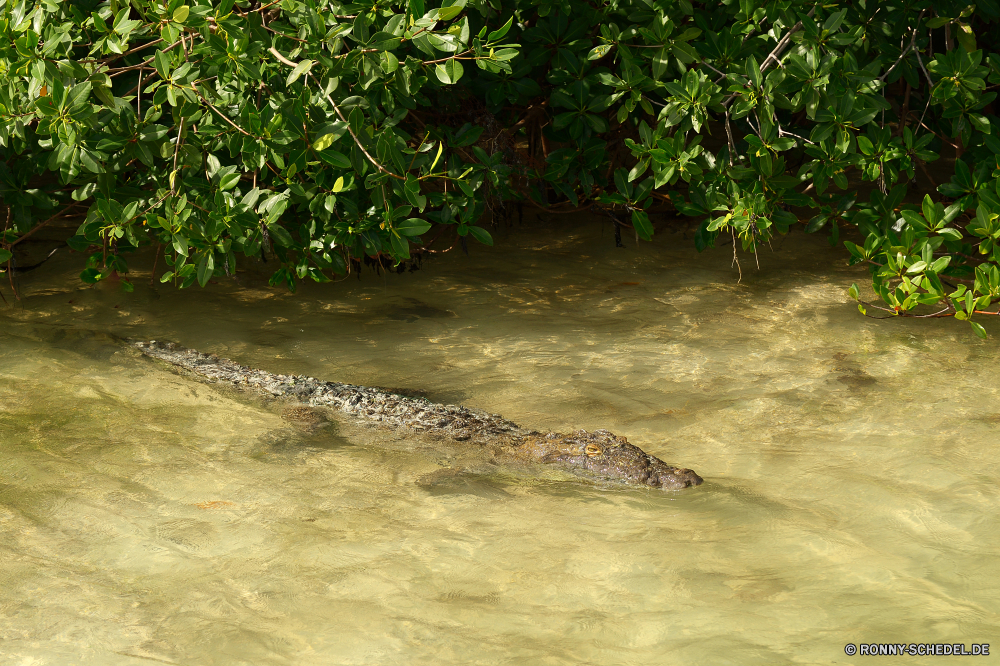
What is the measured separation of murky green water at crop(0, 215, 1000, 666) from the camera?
7.74 feet

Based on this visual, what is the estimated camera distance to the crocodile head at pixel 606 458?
333cm

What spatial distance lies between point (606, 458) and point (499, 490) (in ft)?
1.48

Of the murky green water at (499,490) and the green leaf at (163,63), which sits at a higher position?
the green leaf at (163,63)

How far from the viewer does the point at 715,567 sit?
269cm

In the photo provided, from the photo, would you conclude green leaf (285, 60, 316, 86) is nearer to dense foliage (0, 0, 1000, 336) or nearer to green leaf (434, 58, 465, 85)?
dense foliage (0, 0, 1000, 336)

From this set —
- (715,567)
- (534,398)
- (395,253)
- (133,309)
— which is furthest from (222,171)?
(715,567)

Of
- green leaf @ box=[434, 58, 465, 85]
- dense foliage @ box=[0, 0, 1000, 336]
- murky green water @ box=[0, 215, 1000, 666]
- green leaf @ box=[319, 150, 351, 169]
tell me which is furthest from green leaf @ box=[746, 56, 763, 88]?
green leaf @ box=[319, 150, 351, 169]

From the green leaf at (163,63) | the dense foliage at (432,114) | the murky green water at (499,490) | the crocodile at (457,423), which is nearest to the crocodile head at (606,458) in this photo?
the crocodile at (457,423)

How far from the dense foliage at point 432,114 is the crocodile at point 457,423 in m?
0.46

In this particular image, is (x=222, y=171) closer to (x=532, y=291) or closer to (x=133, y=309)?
(x=133, y=309)

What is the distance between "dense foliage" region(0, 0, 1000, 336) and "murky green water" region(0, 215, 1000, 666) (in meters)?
0.48

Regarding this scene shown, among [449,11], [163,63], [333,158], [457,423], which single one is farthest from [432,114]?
[457,423]

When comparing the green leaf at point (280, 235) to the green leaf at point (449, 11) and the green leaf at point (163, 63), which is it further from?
the green leaf at point (449, 11)

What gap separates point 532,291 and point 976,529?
334cm
